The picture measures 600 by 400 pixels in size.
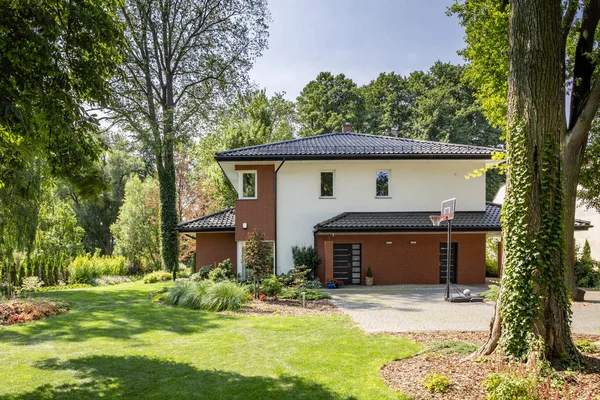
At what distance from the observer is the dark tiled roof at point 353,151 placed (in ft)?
58.3

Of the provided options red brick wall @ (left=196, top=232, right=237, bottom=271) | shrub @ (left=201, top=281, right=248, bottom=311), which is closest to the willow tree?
red brick wall @ (left=196, top=232, right=237, bottom=271)

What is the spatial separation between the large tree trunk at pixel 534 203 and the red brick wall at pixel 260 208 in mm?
12951

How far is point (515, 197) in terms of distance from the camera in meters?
6.05

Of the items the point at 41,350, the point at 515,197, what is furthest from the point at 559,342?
the point at 41,350

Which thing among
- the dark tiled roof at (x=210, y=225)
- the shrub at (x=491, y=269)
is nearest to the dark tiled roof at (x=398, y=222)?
the shrub at (x=491, y=269)

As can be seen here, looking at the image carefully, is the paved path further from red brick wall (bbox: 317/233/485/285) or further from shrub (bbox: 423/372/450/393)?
shrub (bbox: 423/372/450/393)

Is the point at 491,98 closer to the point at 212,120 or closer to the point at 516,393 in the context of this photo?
the point at 516,393

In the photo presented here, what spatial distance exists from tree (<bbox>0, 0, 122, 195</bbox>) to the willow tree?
55.6ft

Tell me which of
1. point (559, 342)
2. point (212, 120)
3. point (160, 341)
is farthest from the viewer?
point (212, 120)

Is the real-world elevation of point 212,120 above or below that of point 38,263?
above

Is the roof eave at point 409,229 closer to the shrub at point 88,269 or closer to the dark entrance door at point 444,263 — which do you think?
the dark entrance door at point 444,263

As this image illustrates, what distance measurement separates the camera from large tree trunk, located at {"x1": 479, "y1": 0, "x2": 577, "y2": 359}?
5.74m

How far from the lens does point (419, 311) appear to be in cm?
1156

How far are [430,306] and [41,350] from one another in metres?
10.3
